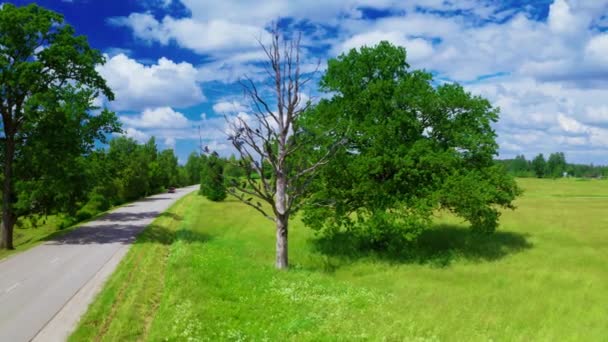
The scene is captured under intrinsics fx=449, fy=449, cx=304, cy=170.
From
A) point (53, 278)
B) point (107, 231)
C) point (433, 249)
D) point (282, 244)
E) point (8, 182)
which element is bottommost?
point (433, 249)

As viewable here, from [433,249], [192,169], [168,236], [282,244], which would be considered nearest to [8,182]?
[168,236]

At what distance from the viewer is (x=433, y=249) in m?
29.8

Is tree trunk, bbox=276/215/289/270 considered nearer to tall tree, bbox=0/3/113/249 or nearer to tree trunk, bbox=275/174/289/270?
tree trunk, bbox=275/174/289/270

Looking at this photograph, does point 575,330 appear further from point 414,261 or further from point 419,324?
point 414,261

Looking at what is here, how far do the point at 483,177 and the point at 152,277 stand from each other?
19962mm

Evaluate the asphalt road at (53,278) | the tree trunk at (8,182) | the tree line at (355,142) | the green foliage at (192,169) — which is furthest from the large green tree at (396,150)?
the green foliage at (192,169)

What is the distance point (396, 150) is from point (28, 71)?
23668 mm

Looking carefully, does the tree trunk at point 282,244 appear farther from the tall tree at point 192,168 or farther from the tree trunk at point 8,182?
the tall tree at point 192,168

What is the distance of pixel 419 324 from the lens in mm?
13461

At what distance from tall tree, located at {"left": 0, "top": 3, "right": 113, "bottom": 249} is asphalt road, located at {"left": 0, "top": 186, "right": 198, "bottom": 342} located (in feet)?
19.1

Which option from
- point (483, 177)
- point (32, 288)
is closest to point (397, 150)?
point (483, 177)

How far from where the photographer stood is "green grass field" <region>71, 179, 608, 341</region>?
13.0 m

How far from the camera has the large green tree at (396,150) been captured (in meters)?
26.3

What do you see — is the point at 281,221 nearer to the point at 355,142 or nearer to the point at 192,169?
the point at 355,142
